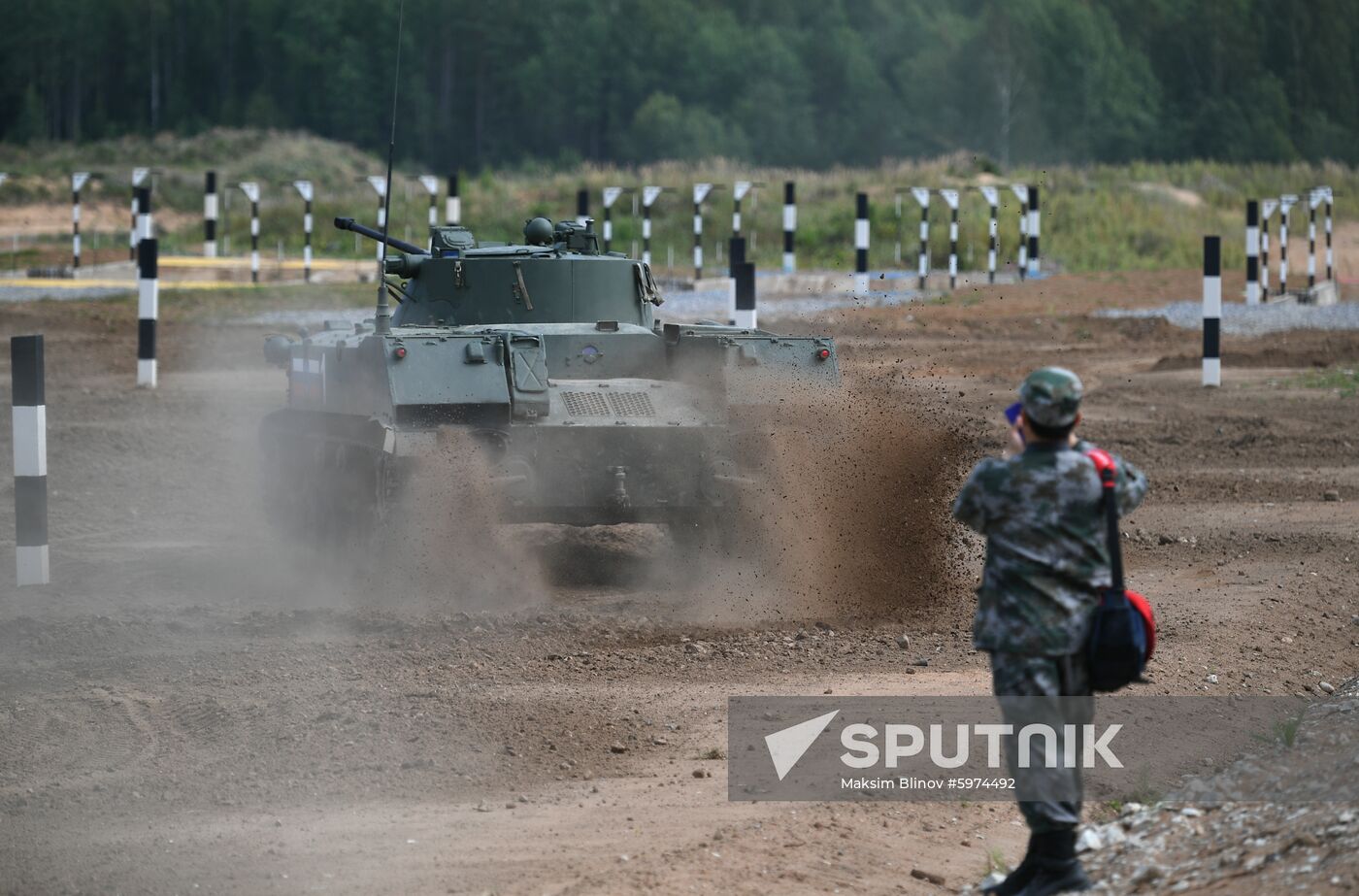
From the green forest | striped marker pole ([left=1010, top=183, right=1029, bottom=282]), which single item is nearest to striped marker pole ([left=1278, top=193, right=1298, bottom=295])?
striped marker pole ([left=1010, top=183, right=1029, bottom=282])

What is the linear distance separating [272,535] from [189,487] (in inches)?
69.4

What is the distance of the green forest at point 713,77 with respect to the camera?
75625 mm

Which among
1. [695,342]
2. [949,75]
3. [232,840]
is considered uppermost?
[949,75]

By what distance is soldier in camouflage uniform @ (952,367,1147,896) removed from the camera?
16.7 feet

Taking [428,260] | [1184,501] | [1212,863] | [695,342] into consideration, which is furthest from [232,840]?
[1184,501]

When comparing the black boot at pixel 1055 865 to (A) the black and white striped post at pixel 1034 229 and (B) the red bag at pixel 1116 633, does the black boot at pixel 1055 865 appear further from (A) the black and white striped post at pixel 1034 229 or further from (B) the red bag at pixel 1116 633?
(A) the black and white striped post at pixel 1034 229

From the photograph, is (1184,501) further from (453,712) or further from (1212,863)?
(1212,863)

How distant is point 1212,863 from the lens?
5.07 meters

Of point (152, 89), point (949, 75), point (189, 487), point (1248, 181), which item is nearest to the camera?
point (189, 487)

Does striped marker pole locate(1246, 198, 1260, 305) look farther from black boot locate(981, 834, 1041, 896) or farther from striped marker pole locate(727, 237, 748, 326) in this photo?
black boot locate(981, 834, 1041, 896)

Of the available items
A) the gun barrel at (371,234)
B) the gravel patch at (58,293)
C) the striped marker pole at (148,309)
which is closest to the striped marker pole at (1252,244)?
the striped marker pole at (148,309)

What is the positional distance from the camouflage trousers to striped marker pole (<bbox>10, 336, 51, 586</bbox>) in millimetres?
5716

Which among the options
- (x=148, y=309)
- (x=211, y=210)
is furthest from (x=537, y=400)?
(x=211, y=210)

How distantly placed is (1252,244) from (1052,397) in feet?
66.3
